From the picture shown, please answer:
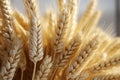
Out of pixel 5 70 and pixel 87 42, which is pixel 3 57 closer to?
pixel 5 70

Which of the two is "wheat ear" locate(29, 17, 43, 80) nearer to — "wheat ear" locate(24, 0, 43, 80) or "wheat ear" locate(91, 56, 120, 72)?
"wheat ear" locate(24, 0, 43, 80)

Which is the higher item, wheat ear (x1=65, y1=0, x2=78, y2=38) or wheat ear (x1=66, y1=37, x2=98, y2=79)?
wheat ear (x1=65, y1=0, x2=78, y2=38)

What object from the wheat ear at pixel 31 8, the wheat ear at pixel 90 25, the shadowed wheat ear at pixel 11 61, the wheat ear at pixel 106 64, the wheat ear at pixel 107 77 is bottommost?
the wheat ear at pixel 107 77

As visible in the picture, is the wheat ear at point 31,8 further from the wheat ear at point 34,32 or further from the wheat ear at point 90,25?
the wheat ear at point 90,25

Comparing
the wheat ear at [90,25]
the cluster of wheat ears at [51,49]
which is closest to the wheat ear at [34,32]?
the cluster of wheat ears at [51,49]

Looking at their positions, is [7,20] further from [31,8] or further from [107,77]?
[107,77]

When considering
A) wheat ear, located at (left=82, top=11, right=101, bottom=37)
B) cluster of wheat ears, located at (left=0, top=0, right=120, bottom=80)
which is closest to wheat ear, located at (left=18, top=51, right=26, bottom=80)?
cluster of wheat ears, located at (left=0, top=0, right=120, bottom=80)
